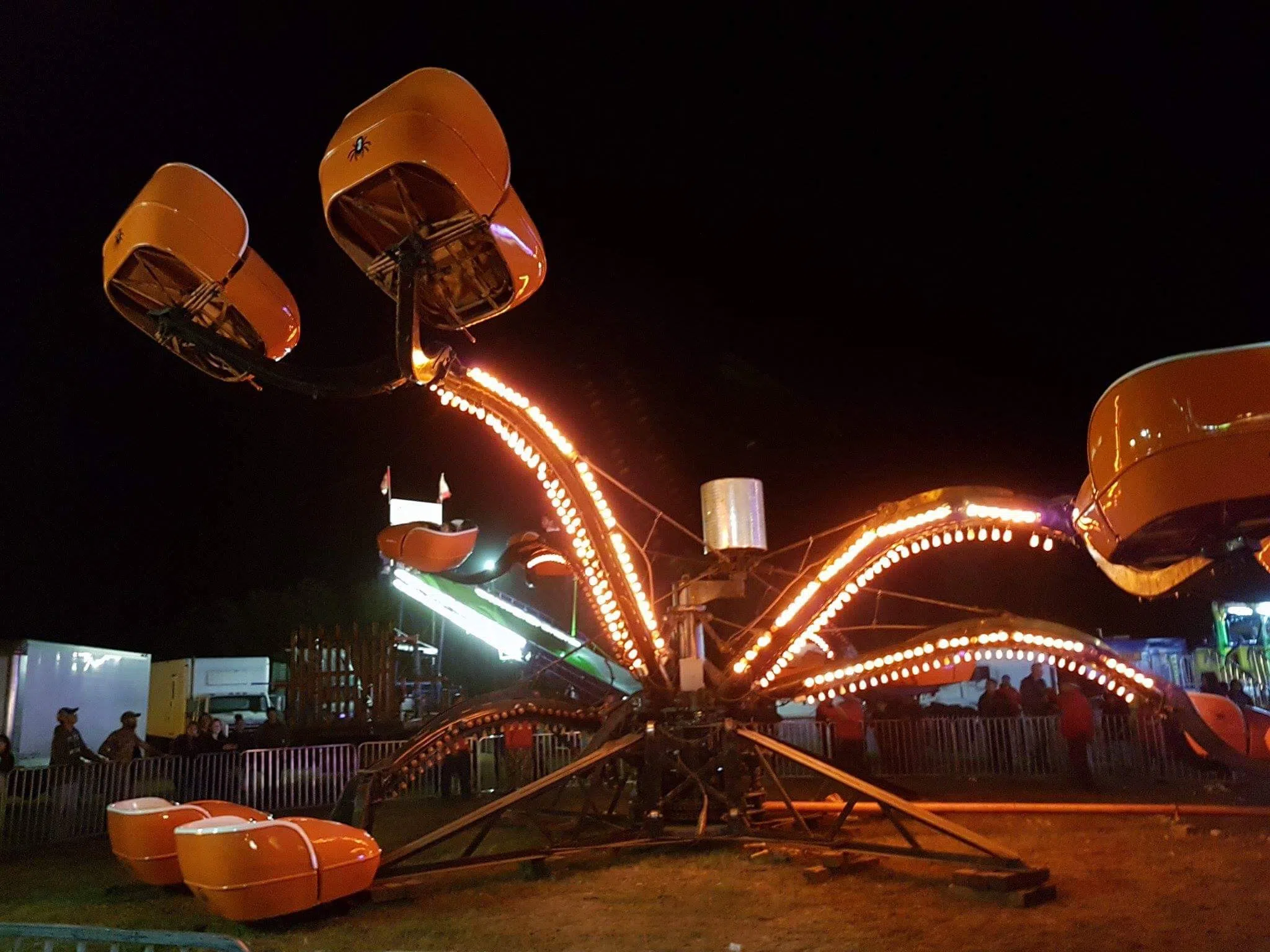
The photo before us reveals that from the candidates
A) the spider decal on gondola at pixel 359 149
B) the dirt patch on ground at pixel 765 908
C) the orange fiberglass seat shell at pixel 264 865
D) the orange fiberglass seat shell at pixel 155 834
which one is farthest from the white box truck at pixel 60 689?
the spider decal on gondola at pixel 359 149

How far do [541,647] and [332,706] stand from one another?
4.87 m

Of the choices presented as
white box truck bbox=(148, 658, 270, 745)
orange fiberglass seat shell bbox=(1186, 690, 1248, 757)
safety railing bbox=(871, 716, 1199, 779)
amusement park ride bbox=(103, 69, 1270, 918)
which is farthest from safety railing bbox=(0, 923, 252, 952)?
white box truck bbox=(148, 658, 270, 745)

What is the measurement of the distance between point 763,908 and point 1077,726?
972 centimetres

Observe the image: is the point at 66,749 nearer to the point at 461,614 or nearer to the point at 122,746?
the point at 122,746

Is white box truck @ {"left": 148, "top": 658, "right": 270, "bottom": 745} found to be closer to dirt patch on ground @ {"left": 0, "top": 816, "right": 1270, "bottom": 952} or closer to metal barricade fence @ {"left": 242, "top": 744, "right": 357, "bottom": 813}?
metal barricade fence @ {"left": 242, "top": 744, "right": 357, "bottom": 813}

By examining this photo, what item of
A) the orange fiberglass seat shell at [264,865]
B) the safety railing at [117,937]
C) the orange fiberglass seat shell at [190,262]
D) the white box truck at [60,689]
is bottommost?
the orange fiberglass seat shell at [264,865]

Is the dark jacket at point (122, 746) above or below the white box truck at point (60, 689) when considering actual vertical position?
below

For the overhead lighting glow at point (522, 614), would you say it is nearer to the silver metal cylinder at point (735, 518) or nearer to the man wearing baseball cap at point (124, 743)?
the man wearing baseball cap at point (124, 743)

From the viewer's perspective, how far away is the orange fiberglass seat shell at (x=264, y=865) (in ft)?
24.1

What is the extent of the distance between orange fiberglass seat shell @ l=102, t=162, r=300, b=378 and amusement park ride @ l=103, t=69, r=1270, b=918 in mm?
20

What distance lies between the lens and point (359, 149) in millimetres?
6836

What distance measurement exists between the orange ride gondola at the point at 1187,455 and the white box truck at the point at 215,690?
27949mm

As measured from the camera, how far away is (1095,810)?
11828mm

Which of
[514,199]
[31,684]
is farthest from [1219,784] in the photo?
[31,684]
